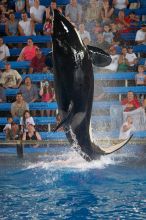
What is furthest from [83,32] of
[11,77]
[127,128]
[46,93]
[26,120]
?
[127,128]

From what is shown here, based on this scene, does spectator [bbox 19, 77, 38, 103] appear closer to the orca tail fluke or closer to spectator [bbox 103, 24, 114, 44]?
spectator [bbox 103, 24, 114, 44]

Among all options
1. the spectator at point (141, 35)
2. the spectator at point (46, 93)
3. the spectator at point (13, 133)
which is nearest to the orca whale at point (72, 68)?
the spectator at point (13, 133)

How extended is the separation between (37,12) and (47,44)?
110 cm

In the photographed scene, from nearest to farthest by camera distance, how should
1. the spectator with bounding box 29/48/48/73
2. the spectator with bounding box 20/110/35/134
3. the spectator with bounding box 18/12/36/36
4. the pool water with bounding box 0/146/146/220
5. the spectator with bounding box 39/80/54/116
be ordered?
the pool water with bounding box 0/146/146/220 → the spectator with bounding box 20/110/35/134 → the spectator with bounding box 39/80/54/116 → the spectator with bounding box 29/48/48/73 → the spectator with bounding box 18/12/36/36

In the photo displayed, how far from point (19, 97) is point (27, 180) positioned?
181 inches

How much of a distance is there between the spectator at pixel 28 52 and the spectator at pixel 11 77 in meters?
0.92

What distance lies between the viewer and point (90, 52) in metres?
9.12

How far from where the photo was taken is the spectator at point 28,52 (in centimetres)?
1653

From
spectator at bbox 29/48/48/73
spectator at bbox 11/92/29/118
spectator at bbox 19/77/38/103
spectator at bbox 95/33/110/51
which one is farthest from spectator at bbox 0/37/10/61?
spectator at bbox 95/33/110/51

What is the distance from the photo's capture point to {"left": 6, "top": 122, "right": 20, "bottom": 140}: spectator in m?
14.1

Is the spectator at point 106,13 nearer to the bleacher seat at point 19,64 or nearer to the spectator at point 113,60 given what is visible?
the spectator at point 113,60

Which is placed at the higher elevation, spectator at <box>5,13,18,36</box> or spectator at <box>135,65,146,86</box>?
spectator at <box>5,13,18,36</box>

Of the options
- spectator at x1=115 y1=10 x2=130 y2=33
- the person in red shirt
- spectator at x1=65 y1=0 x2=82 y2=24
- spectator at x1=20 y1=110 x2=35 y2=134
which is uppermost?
spectator at x1=65 y1=0 x2=82 y2=24

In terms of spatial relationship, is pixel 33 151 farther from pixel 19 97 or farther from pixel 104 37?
pixel 104 37
